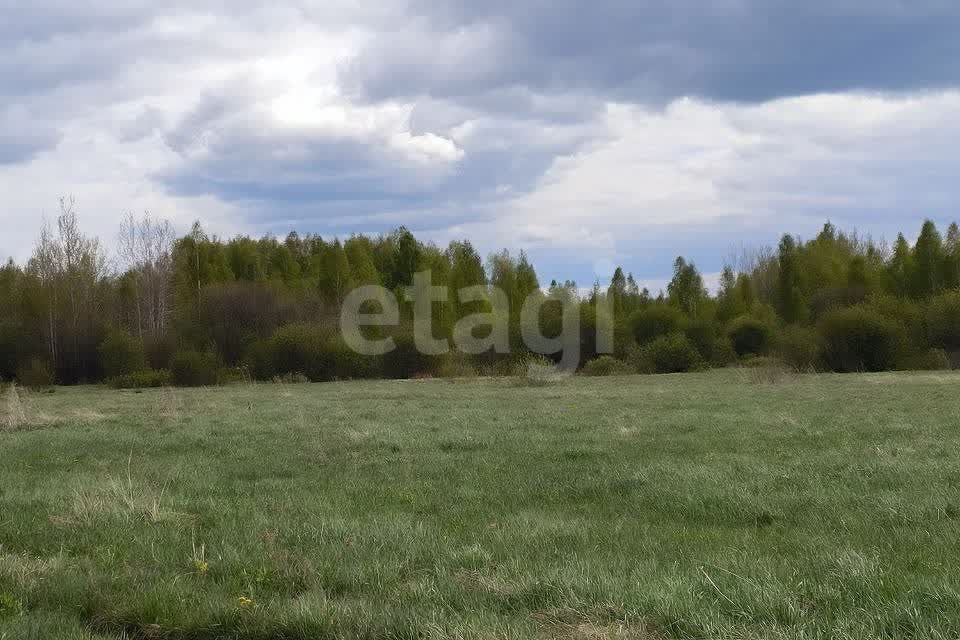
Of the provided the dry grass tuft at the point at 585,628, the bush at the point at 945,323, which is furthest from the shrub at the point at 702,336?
the dry grass tuft at the point at 585,628

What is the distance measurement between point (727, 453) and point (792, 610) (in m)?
8.61

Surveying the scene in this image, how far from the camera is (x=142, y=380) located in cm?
4841

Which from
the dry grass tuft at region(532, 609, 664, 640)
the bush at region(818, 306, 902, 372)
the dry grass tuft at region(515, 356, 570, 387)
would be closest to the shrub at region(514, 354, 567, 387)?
the dry grass tuft at region(515, 356, 570, 387)

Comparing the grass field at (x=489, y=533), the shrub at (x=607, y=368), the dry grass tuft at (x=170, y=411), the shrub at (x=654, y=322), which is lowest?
the shrub at (x=607, y=368)

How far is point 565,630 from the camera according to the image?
16.1 feet

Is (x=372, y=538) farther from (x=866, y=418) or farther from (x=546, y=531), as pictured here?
(x=866, y=418)

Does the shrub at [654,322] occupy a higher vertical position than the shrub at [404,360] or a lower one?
higher

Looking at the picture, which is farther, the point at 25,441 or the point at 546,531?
the point at 25,441

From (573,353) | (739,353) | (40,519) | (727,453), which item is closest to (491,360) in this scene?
(573,353)

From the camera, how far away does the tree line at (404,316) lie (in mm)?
51281

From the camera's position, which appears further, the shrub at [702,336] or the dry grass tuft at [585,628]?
the shrub at [702,336]

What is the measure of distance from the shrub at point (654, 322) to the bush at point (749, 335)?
Answer: 185 inches

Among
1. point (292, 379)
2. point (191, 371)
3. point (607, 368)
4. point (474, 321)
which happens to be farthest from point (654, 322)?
point (191, 371)

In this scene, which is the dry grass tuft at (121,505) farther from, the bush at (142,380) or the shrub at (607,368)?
the shrub at (607,368)
